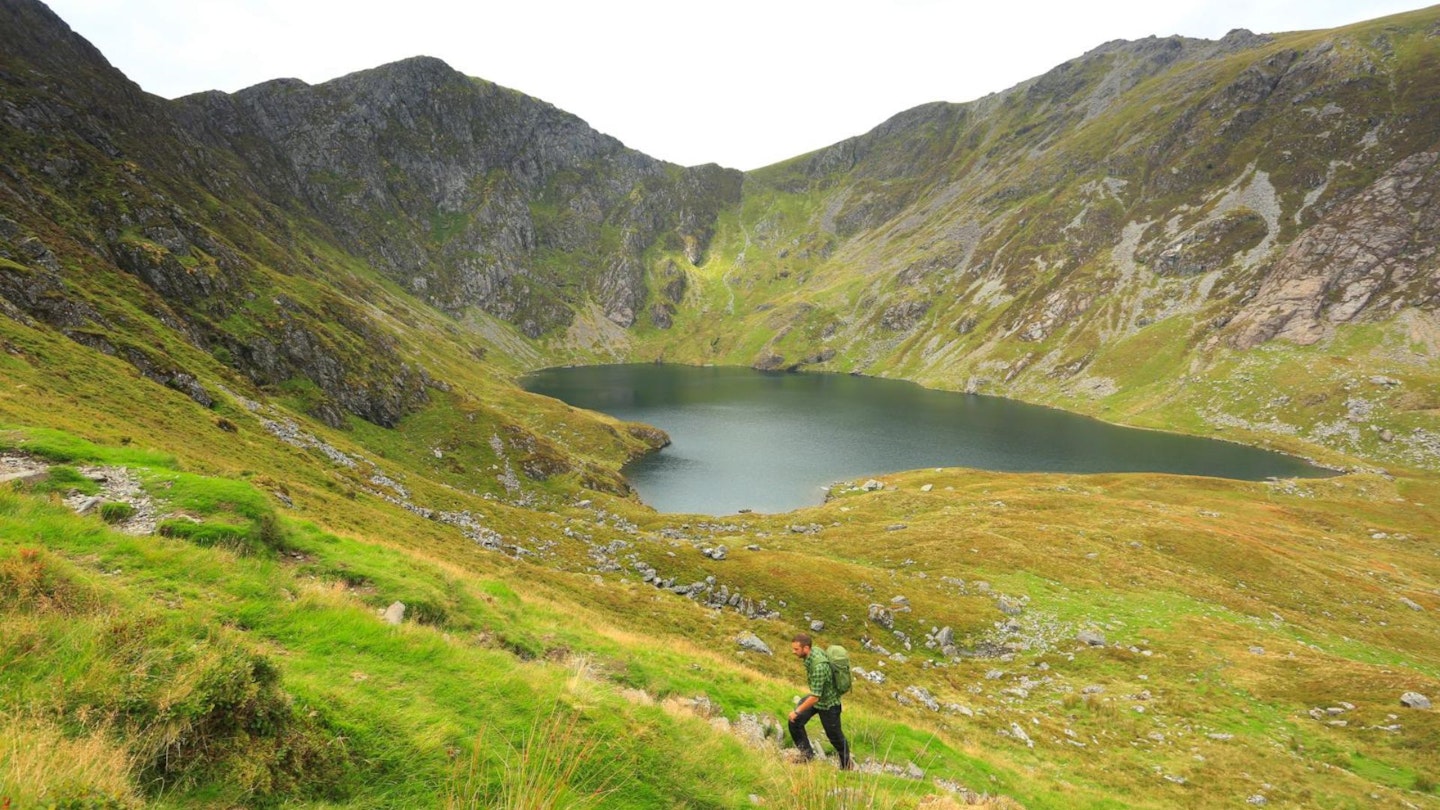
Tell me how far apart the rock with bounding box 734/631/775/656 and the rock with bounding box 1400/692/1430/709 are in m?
25.1

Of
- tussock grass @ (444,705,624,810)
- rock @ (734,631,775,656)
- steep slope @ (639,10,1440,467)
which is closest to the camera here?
tussock grass @ (444,705,624,810)

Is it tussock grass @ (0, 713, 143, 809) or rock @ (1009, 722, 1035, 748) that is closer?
tussock grass @ (0, 713, 143, 809)

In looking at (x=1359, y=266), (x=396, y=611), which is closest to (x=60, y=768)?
(x=396, y=611)

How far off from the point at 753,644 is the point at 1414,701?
26221mm

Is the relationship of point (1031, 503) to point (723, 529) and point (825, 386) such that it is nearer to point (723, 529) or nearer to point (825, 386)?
point (723, 529)

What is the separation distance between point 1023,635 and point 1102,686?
5.28 metres

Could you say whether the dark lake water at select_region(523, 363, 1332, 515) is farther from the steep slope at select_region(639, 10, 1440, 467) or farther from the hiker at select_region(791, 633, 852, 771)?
the hiker at select_region(791, 633, 852, 771)

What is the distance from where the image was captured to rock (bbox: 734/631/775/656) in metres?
25.0

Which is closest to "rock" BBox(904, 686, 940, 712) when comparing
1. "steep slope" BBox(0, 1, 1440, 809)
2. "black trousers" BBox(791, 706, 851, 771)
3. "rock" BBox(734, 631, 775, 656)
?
"steep slope" BBox(0, 1, 1440, 809)

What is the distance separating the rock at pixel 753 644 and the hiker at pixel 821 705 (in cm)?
1422

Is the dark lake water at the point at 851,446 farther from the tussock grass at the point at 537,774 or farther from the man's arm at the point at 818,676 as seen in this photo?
the tussock grass at the point at 537,774

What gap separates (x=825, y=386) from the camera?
194375mm

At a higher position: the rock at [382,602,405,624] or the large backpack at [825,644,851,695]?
the large backpack at [825,644,851,695]

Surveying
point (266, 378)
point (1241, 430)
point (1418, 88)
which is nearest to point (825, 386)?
point (1241, 430)
